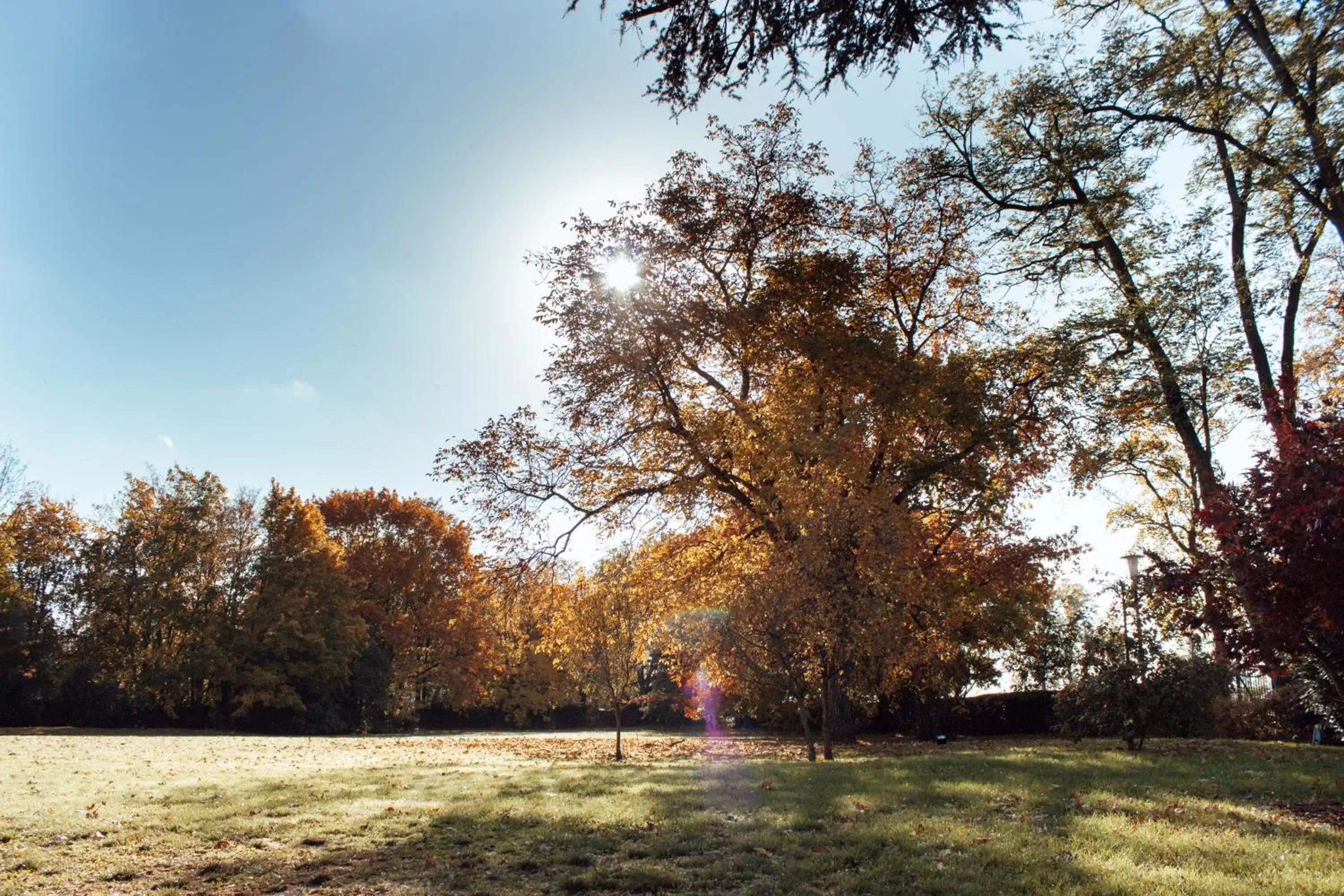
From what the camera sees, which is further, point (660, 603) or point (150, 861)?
point (660, 603)

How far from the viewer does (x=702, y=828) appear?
652 cm

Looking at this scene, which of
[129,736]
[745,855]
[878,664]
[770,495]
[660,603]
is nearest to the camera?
[745,855]

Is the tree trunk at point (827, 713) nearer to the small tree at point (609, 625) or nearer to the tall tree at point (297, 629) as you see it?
the small tree at point (609, 625)

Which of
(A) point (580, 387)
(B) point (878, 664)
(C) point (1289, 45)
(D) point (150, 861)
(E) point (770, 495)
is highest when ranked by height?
(C) point (1289, 45)

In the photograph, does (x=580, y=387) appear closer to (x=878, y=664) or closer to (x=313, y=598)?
(x=878, y=664)

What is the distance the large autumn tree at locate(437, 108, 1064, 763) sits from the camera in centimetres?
1727

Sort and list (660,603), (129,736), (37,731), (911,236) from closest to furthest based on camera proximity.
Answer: (660,603) → (911,236) → (129,736) → (37,731)

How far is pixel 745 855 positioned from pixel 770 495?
11.4 m

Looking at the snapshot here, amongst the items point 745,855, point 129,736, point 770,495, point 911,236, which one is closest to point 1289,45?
point 911,236

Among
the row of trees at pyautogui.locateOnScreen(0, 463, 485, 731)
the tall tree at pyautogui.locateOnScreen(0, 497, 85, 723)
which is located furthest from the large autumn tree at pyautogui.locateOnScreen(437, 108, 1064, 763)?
the tall tree at pyautogui.locateOnScreen(0, 497, 85, 723)

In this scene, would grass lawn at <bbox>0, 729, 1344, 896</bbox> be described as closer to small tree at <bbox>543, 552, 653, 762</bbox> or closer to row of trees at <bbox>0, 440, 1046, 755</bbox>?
row of trees at <bbox>0, 440, 1046, 755</bbox>

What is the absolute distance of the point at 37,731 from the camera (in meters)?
27.7

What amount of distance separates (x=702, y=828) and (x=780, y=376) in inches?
558

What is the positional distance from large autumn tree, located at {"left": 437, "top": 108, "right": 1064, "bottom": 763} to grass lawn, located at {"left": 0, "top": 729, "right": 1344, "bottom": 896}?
666 centimetres
